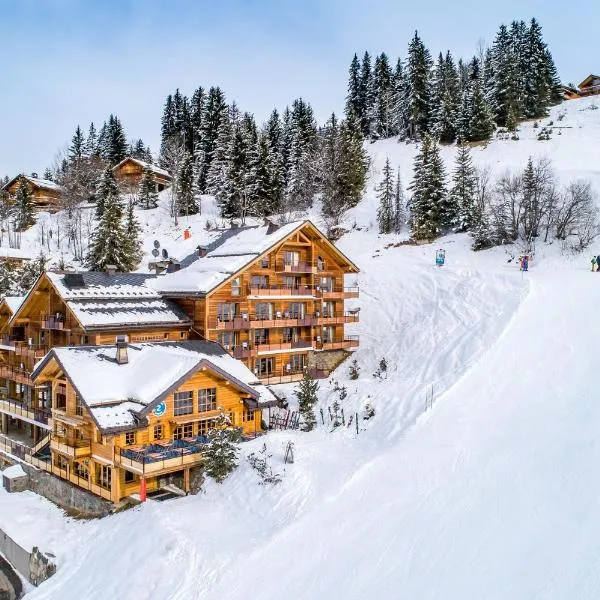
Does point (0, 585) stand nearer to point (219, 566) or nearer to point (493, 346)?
point (219, 566)

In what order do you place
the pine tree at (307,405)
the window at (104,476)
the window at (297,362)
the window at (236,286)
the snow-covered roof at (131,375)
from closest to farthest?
the snow-covered roof at (131,375)
the window at (104,476)
the pine tree at (307,405)
the window at (236,286)
the window at (297,362)

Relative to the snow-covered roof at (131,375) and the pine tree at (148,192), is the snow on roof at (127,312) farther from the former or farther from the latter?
the pine tree at (148,192)

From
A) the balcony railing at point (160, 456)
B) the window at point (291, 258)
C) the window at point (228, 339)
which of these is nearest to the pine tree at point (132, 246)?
the window at point (291, 258)

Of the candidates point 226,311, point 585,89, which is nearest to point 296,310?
point 226,311

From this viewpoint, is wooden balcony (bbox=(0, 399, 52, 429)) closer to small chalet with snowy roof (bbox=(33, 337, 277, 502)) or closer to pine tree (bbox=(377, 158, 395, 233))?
small chalet with snowy roof (bbox=(33, 337, 277, 502))

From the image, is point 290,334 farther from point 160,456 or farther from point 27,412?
point 27,412

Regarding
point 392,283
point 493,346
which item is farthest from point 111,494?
point 392,283
